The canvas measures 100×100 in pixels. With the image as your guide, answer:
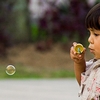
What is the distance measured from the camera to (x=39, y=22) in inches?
575

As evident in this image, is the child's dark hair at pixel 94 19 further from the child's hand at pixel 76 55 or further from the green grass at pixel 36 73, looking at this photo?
the green grass at pixel 36 73

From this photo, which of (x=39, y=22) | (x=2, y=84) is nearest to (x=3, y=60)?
(x=39, y=22)

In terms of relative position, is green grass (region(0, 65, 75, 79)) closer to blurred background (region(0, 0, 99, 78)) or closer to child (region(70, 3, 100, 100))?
blurred background (region(0, 0, 99, 78))

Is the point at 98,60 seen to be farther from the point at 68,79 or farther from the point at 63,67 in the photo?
the point at 63,67

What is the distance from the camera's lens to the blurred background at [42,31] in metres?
13.8

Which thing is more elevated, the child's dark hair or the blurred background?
the blurred background

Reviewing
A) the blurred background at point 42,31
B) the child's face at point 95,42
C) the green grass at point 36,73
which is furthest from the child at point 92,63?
the blurred background at point 42,31

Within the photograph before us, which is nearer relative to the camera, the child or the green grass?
the child

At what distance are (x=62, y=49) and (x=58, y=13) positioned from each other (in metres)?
0.96

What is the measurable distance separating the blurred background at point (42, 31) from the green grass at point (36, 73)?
1.44 ft

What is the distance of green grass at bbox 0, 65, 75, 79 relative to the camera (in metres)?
11.9

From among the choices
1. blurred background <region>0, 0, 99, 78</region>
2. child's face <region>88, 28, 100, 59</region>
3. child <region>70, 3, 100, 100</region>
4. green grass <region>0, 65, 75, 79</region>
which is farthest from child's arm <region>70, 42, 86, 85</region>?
blurred background <region>0, 0, 99, 78</region>

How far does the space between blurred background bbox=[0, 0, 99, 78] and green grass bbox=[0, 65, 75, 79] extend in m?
0.44

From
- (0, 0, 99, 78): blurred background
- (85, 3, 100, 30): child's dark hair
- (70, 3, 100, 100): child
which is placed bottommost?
(70, 3, 100, 100): child
